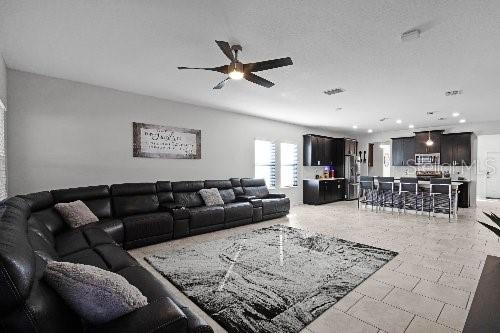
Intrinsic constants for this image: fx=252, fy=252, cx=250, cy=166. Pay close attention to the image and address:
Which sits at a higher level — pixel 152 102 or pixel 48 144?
pixel 152 102

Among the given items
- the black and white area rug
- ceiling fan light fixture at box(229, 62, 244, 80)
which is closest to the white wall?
the black and white area rug

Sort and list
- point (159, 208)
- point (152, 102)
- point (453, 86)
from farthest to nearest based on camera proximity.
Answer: point (152, 102) → point (159, 208) → point (453, 86)

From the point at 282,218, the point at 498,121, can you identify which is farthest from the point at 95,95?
the point at 498,121

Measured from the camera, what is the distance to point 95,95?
174 inches

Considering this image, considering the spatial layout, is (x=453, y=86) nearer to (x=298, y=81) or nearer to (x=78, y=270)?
(x=298, y=81)

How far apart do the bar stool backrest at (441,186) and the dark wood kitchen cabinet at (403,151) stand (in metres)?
3.22

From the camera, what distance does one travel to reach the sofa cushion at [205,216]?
4.54 metres

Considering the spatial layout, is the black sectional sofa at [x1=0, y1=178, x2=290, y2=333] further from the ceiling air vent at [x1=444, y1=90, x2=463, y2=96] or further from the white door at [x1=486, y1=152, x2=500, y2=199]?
the white door at [x1=486, y1=152, x2=500, y2=199]

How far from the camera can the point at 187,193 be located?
523 centimetres

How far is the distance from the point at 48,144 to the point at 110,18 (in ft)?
8.78

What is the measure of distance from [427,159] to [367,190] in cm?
288

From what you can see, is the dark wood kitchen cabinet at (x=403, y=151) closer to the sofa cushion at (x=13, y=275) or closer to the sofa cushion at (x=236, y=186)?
the sofa cushion at (x=236, y=186)

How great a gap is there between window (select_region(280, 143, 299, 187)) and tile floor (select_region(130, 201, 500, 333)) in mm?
2041

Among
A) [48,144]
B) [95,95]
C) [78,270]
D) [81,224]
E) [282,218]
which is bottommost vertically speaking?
[282,218]
